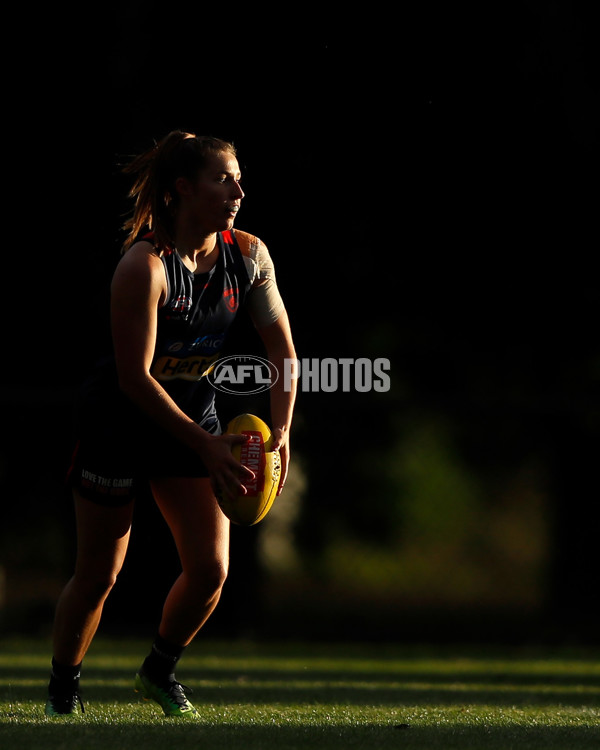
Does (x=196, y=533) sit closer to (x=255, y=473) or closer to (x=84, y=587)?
(x=255, y=473)

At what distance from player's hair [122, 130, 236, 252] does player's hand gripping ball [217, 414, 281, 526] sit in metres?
0.69

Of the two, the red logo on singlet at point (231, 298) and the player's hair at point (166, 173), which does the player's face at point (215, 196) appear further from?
the red logo on singlet at point (231, 298)

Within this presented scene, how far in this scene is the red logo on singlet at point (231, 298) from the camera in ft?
14.4

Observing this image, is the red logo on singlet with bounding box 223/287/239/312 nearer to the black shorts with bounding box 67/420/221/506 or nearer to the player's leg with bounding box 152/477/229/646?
the black shorts with bounding box 67/420/221/506

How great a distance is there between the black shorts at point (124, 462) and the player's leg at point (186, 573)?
0.21 feet

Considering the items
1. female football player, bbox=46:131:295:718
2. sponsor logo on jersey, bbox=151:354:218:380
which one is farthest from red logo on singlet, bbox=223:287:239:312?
sponsor logo on jersey, bbox=151:354:218:380

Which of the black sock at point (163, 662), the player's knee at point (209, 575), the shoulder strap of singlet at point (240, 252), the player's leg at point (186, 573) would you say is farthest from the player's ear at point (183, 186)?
the black sock at point (163, 662)

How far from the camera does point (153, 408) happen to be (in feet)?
13.4

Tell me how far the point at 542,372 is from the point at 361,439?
2.09m

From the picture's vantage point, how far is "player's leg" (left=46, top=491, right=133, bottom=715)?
14.1 feet

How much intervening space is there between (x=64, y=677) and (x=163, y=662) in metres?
0.35

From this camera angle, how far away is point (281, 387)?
461 cm

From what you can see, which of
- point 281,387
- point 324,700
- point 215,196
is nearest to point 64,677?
point 281,387

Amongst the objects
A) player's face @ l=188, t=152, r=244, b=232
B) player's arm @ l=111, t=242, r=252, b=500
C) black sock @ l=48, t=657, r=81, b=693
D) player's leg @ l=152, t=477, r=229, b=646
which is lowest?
black sock @ l=48, t=657, r=81, b=693
